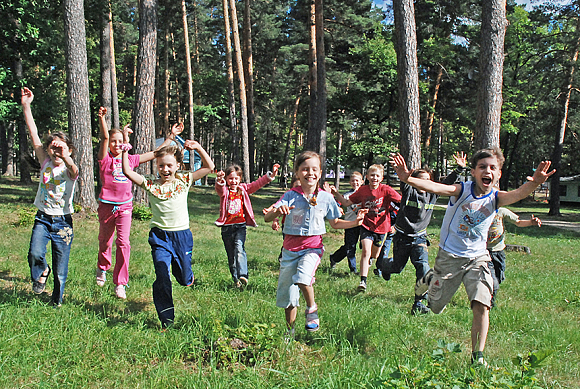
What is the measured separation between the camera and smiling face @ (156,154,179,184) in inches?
180

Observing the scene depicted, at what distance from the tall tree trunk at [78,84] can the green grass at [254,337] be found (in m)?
5.20

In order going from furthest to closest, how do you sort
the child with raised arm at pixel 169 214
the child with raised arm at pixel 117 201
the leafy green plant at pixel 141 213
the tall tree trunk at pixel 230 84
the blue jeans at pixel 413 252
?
the tall tree trunk at pixel 230 84 → the leafy green plant at pixel 141 213 → the blue jeans at pixel 413 252 → the child with raised arm at pixel 117 201 → the child with raised arm at pixel 169 214

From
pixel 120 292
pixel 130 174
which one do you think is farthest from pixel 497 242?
pixel 120 292

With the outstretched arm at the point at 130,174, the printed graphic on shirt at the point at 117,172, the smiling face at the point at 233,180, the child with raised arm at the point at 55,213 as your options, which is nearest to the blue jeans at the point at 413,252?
the smiling face at the point at 233,180

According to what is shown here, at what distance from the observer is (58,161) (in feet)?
16.2

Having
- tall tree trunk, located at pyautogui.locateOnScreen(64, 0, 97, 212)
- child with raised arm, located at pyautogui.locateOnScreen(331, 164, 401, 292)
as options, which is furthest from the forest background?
child with raised arm, located at pyautogui.locateOnScreen(331, 164, 401, 292)

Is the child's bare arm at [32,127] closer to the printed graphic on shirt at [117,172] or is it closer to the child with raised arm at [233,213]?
the printed graphic on shirt at [117,172]

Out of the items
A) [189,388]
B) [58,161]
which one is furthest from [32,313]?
[189,388]

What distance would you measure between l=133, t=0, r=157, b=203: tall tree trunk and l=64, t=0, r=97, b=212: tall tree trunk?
5.88 feet

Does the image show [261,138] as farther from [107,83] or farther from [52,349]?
[52,349]

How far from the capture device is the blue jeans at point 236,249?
610 cm

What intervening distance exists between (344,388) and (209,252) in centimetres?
639

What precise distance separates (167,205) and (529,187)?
3412 millimetres

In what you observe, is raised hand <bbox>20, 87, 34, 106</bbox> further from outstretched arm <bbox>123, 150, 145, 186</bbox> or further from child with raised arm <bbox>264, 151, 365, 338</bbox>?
child with raised arm <bbox>264, 151, 365, 338</bbox>
